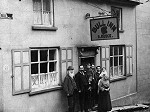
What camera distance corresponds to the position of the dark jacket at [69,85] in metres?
10.9

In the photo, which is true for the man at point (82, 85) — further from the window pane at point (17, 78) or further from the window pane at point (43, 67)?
the window pane at point (17, 78)

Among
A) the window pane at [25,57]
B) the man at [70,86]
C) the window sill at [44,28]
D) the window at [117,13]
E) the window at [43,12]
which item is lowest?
the man at [70,86]

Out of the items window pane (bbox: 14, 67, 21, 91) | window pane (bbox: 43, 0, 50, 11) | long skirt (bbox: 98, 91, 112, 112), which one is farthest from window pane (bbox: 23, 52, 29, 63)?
long skirt (bbox: 98, 91, 112, 112)

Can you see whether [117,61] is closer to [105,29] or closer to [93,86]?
[93,86]

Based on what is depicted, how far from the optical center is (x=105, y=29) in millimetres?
11555

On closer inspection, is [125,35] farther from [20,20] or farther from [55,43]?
[20,20]

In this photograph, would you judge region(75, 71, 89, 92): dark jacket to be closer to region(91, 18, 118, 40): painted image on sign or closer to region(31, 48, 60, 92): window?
region(31, 48, 60, 92): window

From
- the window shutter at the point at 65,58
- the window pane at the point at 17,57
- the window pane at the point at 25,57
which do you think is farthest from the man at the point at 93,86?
the window pane at the point at 17,57

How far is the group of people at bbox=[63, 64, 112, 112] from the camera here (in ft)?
36.0

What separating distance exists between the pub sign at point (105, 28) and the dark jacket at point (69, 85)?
2.25 meters

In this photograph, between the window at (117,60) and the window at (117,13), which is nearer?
the window at (117,60)

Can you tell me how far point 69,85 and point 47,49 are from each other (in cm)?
167

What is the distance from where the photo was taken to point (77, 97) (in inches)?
484

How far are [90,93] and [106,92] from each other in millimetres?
884
